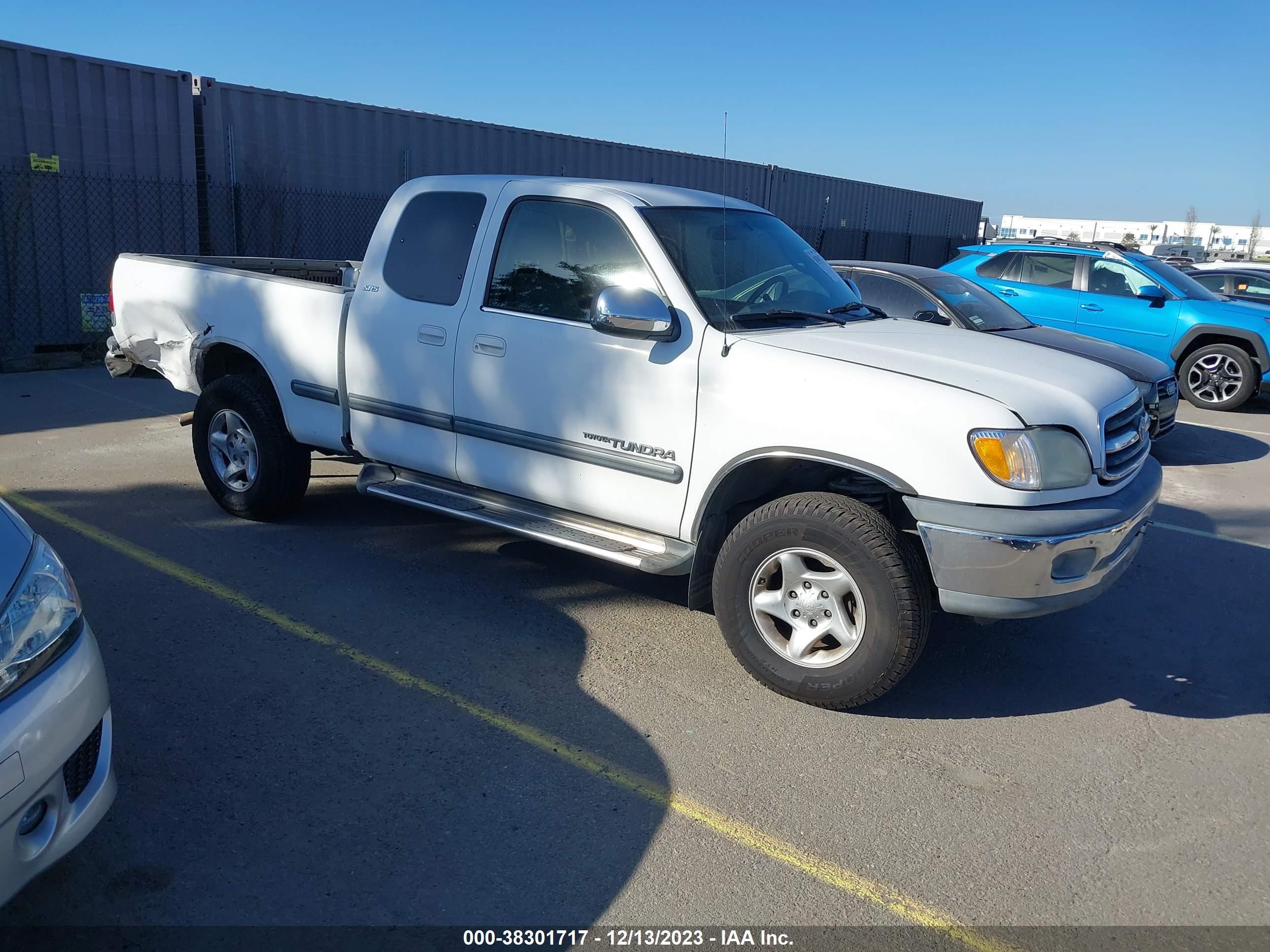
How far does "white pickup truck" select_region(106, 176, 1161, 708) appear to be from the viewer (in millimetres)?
3693

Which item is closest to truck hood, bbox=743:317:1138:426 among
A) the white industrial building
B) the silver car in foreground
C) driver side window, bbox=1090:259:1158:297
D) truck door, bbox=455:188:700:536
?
truck door, bbox=455:188:700:536

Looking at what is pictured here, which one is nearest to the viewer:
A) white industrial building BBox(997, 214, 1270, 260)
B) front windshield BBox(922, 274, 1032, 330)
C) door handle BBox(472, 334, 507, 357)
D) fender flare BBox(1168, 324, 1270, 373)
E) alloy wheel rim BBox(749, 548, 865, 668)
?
alloy wheel rim BBox(749, 548, 865, 668)

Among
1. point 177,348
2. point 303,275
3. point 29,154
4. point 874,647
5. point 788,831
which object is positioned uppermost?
point 29,154

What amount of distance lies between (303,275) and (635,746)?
16.2ft

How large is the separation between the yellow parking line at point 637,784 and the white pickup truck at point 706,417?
2.70 feet

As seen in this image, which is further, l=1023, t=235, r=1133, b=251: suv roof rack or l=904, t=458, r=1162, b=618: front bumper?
l=1023, t=235, r=1133, b=251: suv roof rack

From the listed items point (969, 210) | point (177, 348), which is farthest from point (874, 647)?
point (969, 210)

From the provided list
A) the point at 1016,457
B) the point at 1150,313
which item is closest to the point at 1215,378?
the point at 1150,313

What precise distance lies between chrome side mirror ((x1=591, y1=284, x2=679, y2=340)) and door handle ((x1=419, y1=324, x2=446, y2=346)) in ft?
3.27

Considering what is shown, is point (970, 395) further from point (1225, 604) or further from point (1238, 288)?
point (1238, 288)

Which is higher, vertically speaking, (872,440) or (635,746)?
(872,440)

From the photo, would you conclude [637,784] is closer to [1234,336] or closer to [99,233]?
[1234,336]

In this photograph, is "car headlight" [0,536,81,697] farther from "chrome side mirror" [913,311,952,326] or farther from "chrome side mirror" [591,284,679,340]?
"chrome side mirror" [913,311,952,326]

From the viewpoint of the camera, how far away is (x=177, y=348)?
6.13m
